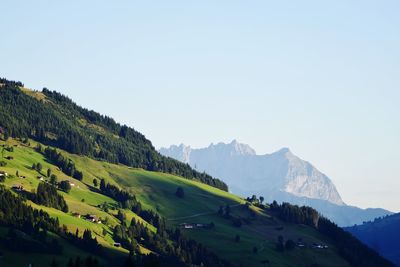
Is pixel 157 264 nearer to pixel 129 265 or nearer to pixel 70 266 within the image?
pixel 129 265

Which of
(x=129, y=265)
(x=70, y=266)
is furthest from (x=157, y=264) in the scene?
(x=70, y=266)

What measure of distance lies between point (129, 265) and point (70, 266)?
549 inches

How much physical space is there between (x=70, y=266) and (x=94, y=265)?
267 inches

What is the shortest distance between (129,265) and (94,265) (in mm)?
8098

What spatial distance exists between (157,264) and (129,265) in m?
10.1

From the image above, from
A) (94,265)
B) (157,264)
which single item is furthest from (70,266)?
(157,264)

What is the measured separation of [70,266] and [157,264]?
21122 mm

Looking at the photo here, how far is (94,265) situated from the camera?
174m

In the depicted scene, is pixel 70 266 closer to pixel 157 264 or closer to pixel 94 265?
pixel 94 265

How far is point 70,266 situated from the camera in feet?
579

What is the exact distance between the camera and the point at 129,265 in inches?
6909
